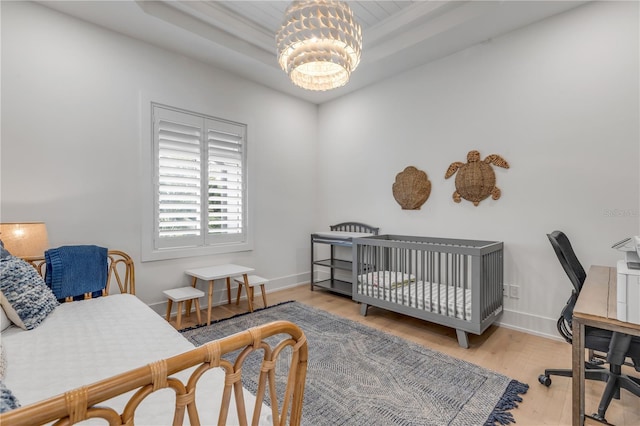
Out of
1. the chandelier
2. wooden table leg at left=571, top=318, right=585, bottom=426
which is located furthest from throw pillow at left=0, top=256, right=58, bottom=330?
wooden table leg at left=571, top=318, right=585, bottom=426

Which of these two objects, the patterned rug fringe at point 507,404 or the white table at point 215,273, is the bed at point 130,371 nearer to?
the white table at point 215,273

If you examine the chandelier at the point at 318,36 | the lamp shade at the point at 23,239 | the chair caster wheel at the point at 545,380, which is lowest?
the chair caster wheel at the point at 545,380

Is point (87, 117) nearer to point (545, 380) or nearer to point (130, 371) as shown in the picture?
point (130, 371)

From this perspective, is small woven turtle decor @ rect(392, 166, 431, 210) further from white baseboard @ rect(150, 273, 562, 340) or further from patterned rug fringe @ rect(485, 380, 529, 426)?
patterned rug fringe @ rect(485, 380, 529, 426)

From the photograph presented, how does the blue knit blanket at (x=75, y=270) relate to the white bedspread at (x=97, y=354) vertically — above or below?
above

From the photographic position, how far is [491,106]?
291 cm

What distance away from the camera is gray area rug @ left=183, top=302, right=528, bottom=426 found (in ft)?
5.35

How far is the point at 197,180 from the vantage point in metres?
3.26

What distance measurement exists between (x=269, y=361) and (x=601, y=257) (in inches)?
110

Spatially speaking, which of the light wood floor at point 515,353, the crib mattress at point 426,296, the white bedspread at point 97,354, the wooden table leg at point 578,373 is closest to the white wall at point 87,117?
the white bedspread at point 97,354

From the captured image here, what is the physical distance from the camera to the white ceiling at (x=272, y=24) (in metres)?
2.49

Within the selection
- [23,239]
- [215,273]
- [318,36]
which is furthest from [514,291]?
[23,239]

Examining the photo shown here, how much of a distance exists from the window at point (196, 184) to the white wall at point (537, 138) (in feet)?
6.15

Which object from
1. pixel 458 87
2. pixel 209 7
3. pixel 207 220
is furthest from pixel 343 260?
pixel 209 7
